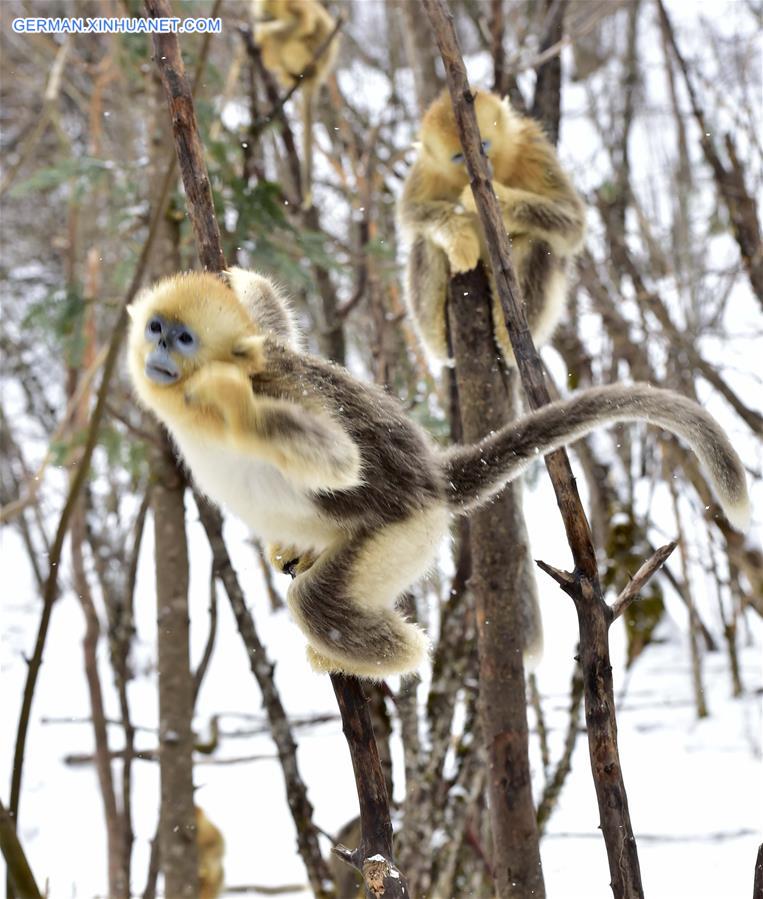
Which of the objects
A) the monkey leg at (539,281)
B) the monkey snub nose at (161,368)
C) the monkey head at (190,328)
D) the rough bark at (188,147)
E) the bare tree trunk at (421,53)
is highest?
the bare tree trunk at (421,53)

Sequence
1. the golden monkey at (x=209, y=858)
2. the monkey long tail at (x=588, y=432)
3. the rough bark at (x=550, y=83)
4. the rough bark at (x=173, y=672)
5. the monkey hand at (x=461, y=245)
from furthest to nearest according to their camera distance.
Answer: the rough bark at (x=550, y=83), the golden monkey at (x=209, y=858), the rough bark at (x=173, y=672), the monkey hand at (x=461, y=245), the monkey long tail at (x=588, y=432)

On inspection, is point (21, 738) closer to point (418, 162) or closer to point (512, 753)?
point (512, 753)

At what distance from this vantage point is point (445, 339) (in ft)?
11.0

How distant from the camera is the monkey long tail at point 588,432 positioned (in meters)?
1.80

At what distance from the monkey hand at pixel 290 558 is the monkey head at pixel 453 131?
1.69 meters

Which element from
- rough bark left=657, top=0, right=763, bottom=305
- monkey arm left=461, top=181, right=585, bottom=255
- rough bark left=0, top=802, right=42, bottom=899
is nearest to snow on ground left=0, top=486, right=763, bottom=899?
monkey arm left=461, top=181, right=585, bottom=255

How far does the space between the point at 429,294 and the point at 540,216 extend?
45cm

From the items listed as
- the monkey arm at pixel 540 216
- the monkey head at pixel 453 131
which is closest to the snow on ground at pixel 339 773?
the monkey arm at pixel 540 216

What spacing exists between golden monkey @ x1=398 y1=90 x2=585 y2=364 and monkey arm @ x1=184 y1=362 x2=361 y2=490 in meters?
1.62

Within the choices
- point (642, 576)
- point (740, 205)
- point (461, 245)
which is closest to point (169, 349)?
point (642, 576)

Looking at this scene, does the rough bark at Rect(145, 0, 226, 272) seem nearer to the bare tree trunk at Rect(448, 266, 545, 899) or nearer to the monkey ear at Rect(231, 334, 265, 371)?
the monkey ear at Rect(231, 334, 265, 371)

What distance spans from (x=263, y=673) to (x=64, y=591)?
210 inches

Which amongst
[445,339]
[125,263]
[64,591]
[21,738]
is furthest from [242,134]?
[64,591]

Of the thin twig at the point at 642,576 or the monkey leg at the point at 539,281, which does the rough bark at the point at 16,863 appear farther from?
the monkey leg at the point at 539,281
